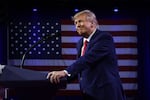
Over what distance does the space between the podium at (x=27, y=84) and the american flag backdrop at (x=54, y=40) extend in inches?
→ 171

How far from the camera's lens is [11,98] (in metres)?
2.41

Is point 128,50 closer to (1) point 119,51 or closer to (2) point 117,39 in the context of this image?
(1) point 119,51

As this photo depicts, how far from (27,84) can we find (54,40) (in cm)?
452

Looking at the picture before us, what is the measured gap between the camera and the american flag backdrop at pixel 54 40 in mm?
6699

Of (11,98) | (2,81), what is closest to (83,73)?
(11,98)

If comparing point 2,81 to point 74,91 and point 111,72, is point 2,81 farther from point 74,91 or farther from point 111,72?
point 74,91

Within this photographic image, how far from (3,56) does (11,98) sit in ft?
14.2

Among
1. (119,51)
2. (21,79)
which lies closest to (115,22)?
(119,51)

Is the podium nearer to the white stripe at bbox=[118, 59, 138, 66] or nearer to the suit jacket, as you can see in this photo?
the suit jacket

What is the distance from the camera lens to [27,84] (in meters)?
2.20

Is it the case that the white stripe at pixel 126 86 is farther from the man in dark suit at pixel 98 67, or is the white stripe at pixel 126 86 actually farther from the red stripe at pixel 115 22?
the man in dark suit at pixel 98 67

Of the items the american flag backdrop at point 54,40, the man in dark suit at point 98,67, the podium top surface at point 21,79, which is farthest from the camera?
the american flag backdrop at point 54,40

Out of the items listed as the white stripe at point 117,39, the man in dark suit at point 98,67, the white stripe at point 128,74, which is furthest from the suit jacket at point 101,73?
the white stripe at point 128,74

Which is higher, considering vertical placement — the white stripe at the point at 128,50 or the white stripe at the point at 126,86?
the white stripe at the point at 128,50
